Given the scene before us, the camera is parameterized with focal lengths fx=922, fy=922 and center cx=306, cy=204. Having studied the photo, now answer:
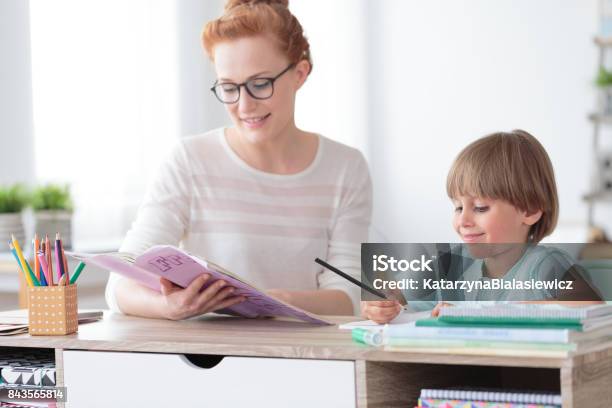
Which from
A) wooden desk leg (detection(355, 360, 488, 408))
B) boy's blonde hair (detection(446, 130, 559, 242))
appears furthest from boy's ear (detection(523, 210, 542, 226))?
wooden desk leg (detection(355, 360, 488, 408))

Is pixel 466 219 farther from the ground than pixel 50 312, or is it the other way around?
pixel 466 219

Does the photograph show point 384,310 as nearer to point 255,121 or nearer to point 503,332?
point 503,332

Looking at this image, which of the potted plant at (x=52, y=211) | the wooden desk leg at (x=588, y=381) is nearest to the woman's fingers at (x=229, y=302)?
the wooden desk leg at (x=588, y=381)

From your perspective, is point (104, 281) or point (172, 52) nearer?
point (104, 281)

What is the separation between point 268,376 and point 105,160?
2708mm

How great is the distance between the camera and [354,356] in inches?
46.8

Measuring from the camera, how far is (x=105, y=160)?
382 cm

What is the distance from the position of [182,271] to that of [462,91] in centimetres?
371

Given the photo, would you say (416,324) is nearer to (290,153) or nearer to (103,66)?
(290,153)

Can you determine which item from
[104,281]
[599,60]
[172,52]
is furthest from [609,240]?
[104,281]

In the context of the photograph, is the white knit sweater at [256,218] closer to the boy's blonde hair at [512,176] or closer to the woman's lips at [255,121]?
the woman's lips at [255,121]

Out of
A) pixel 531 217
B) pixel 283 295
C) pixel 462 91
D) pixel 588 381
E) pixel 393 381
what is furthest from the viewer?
pixel 462 91

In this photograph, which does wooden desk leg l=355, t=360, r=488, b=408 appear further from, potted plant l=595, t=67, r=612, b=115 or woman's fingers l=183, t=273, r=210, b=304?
potted plant l=595, t=67, r=612, b=115

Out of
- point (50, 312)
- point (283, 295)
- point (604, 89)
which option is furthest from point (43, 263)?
point (604, 89)
